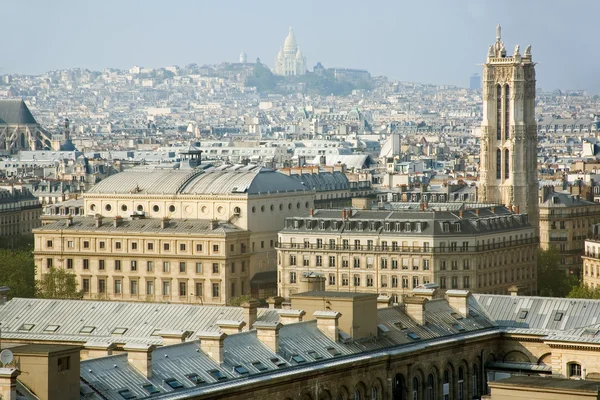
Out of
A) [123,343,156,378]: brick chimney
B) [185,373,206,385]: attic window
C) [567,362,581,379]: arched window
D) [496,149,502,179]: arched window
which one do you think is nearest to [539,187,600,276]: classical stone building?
[496,149,502,179]: arched window

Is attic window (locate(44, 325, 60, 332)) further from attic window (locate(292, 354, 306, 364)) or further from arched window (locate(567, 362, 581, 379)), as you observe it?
arched window (locate(567, 362, 581, 379))

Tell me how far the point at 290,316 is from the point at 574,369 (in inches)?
334

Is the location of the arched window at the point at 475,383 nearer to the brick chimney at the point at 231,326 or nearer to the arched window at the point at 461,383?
the arched window at the point at 461,383

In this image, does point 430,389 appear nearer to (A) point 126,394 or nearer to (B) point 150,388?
(B) point 150,388

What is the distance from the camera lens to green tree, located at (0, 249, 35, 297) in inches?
3964

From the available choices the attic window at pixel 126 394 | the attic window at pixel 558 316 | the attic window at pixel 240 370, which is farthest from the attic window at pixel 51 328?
the attic window at pixel 126 394

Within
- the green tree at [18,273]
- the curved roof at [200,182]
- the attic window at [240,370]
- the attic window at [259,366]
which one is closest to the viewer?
the attic window at [240,370]

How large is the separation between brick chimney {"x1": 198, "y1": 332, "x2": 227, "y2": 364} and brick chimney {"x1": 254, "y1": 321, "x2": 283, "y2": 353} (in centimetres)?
246

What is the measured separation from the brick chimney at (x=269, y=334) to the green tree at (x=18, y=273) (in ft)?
132

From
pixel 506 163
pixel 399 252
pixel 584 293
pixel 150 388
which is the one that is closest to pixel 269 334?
pixel 150 388

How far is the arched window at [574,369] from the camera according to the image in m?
63.3

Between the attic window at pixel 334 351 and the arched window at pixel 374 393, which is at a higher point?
the attic window at pixel 334 351

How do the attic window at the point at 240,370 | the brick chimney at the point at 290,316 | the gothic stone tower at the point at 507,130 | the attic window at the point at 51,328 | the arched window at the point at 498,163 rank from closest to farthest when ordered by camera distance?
the attic window at the point at 240,370 < the brick chimney at the point at 290,316 < the attic window at the point at 51,328 < the gothic stone tower at the point at 507,130 < the arched window at the point at 498,163

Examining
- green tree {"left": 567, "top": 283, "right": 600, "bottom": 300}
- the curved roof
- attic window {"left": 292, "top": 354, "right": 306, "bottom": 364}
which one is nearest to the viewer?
attic window {"left": 292, "top": 354, "right": 306, "bottom": 364}
